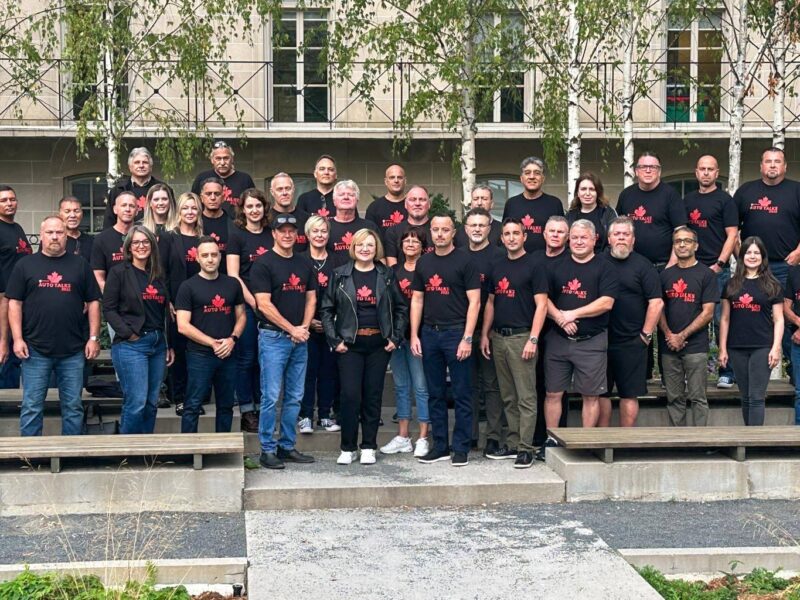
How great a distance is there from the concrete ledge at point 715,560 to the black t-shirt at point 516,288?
276 cm

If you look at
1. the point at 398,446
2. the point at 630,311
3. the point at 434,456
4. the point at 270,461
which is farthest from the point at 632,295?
the point at 270,461

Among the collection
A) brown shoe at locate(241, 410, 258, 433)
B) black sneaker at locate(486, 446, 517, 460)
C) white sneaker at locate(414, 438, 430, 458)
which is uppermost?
→ brown shoe at locate(241, 410, 258, 433)

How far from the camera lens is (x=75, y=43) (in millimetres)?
15891

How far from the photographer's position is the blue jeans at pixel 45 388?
9.61 meters

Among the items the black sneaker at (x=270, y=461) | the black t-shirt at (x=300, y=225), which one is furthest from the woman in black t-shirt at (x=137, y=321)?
the black t-shirt at (x=300, y=225)

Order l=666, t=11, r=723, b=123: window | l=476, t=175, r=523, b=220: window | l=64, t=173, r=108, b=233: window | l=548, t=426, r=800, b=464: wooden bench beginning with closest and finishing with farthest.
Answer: l=548, t=426, r=800, b=464: wooden bench < l=666, t=11, r=723, b=123: window < l=64, t=173, r=108, b=233: window < l=476, t=175, r=523, b=220: window

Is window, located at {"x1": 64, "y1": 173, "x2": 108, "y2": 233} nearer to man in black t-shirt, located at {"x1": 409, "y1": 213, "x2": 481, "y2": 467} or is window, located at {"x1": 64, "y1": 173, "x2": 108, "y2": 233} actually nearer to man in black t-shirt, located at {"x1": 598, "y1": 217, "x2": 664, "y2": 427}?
man in black t-shirt, located at {"x1": 409, "y1": 213, "x2": 481, "y2": 467}

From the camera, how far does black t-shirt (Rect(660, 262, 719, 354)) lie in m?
10.3

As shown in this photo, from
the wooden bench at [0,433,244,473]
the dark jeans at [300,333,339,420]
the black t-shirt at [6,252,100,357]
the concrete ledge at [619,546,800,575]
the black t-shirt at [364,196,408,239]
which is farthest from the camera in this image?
the black t-shirt at [364,196,408,239]

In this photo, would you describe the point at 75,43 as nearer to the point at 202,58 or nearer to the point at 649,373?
the point at 202,58

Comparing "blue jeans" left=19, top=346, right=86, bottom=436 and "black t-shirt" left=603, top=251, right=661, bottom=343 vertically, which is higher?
"black t-shirt" left=603, top=251, right=661, bottom=343

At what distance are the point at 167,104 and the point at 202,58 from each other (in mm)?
3533

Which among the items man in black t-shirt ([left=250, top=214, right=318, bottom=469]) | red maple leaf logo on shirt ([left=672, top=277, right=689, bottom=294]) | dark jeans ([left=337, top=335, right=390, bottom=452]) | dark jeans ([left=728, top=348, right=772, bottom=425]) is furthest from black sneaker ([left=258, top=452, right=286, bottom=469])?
dark jeans ([left=728, top=348, right=772, bottom=425])

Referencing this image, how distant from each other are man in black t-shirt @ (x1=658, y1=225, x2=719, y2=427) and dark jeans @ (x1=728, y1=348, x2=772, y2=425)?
0.33 meters
